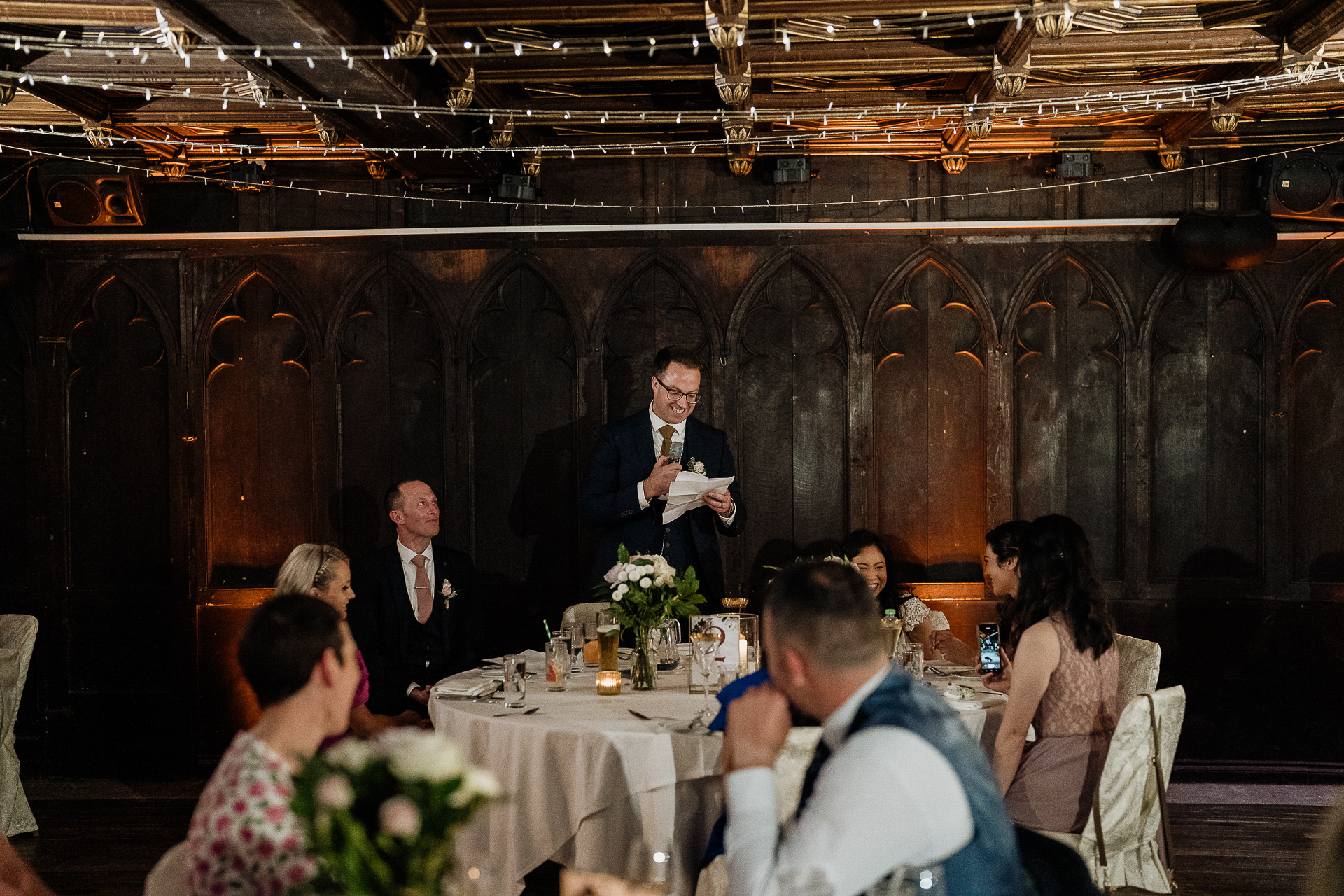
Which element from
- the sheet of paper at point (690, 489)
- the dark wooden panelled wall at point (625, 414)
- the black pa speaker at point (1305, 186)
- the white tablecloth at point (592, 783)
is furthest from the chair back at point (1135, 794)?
the black pa speaker at point (1305, 186)

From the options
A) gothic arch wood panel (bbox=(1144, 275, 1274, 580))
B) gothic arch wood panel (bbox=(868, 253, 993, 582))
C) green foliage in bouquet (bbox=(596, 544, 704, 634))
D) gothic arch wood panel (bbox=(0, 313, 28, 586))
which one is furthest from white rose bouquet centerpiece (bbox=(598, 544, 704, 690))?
gothic arch wood panel (bbox=(0, 313, 28, 586))

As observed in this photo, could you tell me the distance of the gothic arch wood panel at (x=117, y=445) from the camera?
20.4 feet

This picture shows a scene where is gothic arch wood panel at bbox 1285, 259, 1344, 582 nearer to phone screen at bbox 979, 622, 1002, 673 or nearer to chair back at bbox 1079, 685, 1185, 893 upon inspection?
phone screen at bbox 979, 622, 1002, 673

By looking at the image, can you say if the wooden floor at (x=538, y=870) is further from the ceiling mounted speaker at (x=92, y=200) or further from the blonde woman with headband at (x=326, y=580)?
the ceiling mounted speaker at (x=92, y=200)

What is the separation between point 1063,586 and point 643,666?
1.45 meters

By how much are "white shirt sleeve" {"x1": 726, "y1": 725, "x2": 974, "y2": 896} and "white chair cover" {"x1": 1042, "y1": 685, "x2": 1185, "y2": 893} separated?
1726 mm

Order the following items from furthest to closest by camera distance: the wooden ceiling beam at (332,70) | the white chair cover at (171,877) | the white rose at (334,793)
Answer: the wooden ceiling beam at (332,70)
the white chair cover at (171,877)
the white rose at (334,793)

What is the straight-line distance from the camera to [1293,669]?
5.90 meters

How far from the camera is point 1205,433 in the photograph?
6031 mm

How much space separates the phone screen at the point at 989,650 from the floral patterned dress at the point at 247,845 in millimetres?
2809

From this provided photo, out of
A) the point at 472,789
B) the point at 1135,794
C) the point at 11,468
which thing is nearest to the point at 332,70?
the point at 472,789

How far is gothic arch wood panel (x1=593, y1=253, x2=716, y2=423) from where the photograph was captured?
612 centimetres

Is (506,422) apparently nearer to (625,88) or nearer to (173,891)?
(625,88)

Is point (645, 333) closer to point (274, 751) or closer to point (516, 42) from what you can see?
point (516, 42)
